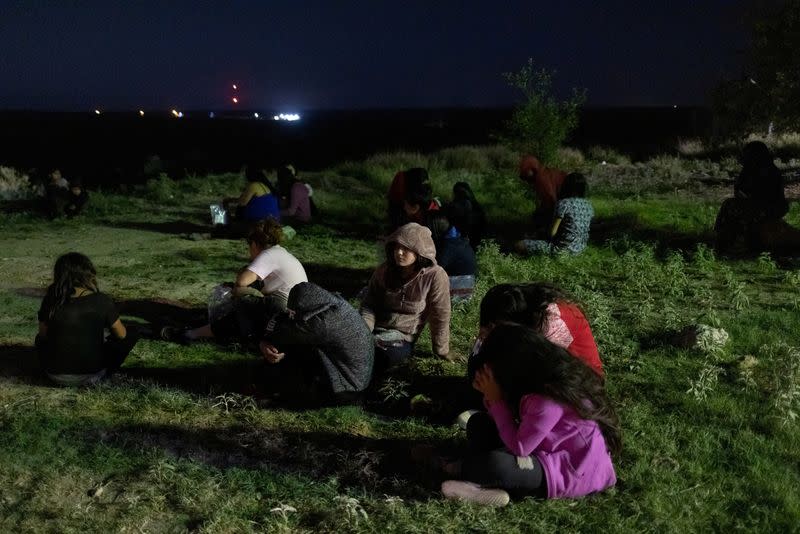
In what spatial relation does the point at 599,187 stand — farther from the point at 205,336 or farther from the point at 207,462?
the point at 207,462

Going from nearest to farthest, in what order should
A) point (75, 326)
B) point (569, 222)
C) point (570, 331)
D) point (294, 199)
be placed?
point (570, 331)
point (75, 326)
point (569, 222)
point (294, 199)

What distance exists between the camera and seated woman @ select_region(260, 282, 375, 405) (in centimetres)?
476

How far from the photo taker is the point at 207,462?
14.3 feet

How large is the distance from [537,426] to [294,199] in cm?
930

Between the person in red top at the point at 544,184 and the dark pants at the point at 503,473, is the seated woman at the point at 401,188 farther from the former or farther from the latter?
the dark pants at the point at 503,473

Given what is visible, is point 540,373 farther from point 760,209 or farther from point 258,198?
point 258,198

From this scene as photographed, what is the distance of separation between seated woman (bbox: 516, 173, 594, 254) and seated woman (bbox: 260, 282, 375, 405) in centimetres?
473

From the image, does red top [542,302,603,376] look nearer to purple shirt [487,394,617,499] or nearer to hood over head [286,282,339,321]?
purple shirt [487,394,617,499]

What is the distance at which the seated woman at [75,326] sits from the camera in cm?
510

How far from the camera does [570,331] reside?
4293 mm

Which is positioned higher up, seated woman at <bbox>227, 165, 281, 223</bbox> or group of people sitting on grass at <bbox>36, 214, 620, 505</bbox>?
seated woman at <bbox>227, 165, 281, 223</bbox>

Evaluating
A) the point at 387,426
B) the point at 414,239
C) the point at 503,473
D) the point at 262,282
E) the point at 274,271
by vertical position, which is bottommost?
the point at 387,426

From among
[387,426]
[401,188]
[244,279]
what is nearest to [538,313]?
[387,426]

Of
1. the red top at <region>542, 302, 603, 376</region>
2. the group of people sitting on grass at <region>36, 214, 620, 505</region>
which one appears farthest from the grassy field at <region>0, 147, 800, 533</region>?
the red top at <region>542, 302, 603, 376</region>
